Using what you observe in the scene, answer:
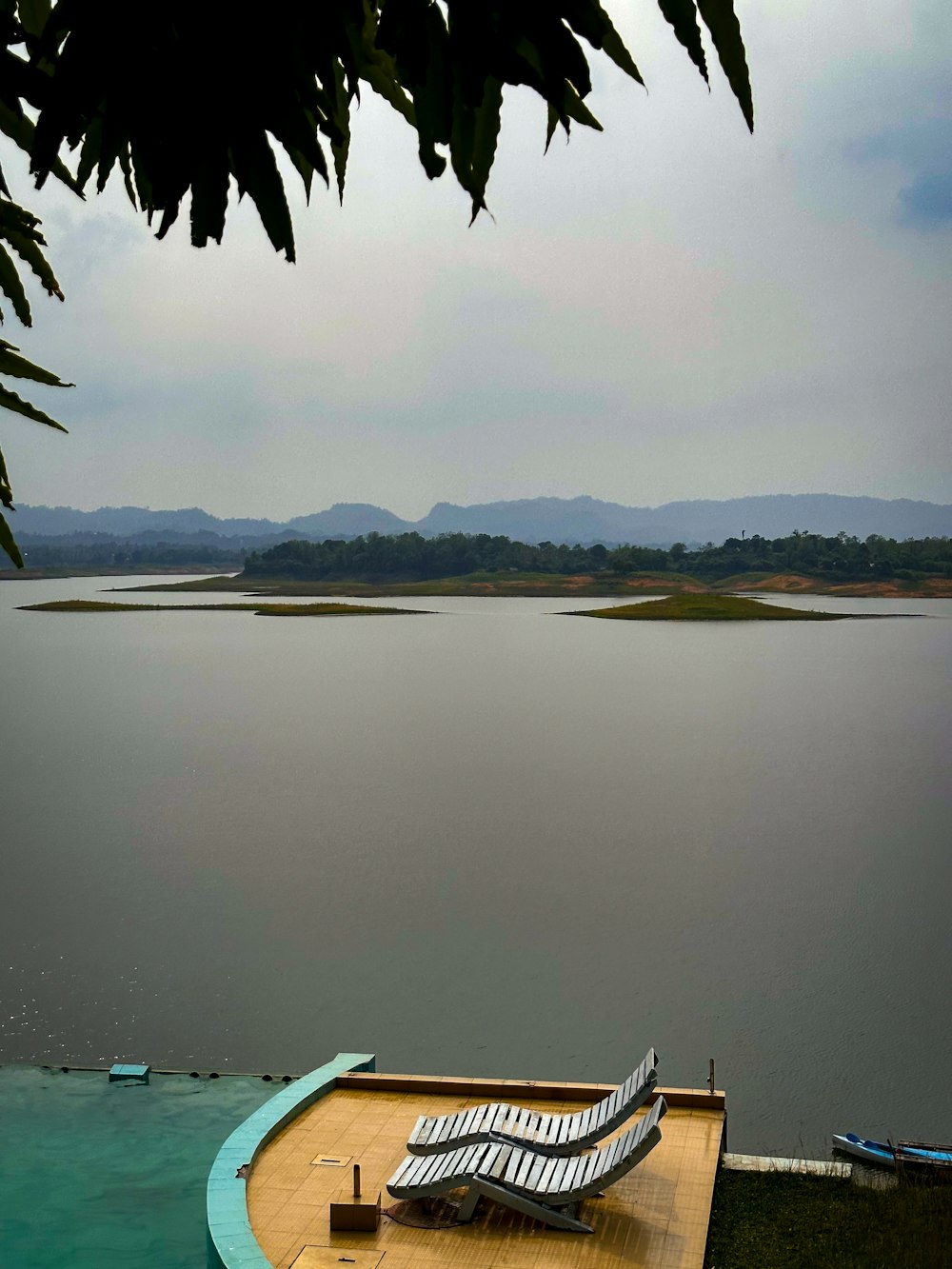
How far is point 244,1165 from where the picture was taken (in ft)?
32.5

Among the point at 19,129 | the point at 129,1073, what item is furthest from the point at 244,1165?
the point at 19,129

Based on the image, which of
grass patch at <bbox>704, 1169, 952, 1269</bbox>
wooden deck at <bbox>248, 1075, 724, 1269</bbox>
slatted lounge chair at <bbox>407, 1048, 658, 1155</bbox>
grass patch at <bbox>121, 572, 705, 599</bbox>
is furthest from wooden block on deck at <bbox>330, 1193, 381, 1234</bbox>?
grass patch at <bbox>121, 572, 705, 599</bbox>

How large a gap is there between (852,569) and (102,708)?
9839 cm

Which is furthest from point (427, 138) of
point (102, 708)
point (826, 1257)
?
point (102, 708)

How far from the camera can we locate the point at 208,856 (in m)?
23.6

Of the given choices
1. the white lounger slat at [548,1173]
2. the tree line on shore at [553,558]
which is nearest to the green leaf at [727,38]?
the white lounger slat at [548,1173]

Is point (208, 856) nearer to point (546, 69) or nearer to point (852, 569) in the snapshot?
point (546, 69)

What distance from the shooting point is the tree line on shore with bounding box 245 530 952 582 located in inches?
5182

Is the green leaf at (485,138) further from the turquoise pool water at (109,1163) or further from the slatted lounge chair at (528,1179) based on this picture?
the turquoise pool water at (109,1163)

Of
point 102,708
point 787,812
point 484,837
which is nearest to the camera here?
point 484,837

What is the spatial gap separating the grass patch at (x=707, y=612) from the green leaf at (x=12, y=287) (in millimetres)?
90059

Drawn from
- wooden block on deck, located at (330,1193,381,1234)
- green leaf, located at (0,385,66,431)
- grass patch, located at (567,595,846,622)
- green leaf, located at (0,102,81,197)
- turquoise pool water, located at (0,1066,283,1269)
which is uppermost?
green leaf, located at (0,102,81,197)

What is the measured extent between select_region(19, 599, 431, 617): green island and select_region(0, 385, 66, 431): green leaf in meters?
94.2

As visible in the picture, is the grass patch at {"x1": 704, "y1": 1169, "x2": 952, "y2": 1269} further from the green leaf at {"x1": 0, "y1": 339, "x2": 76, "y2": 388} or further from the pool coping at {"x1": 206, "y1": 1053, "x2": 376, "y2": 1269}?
the green leaf at {"x1": 0, "y1": 339, "x2": 76, "y2": 388}
